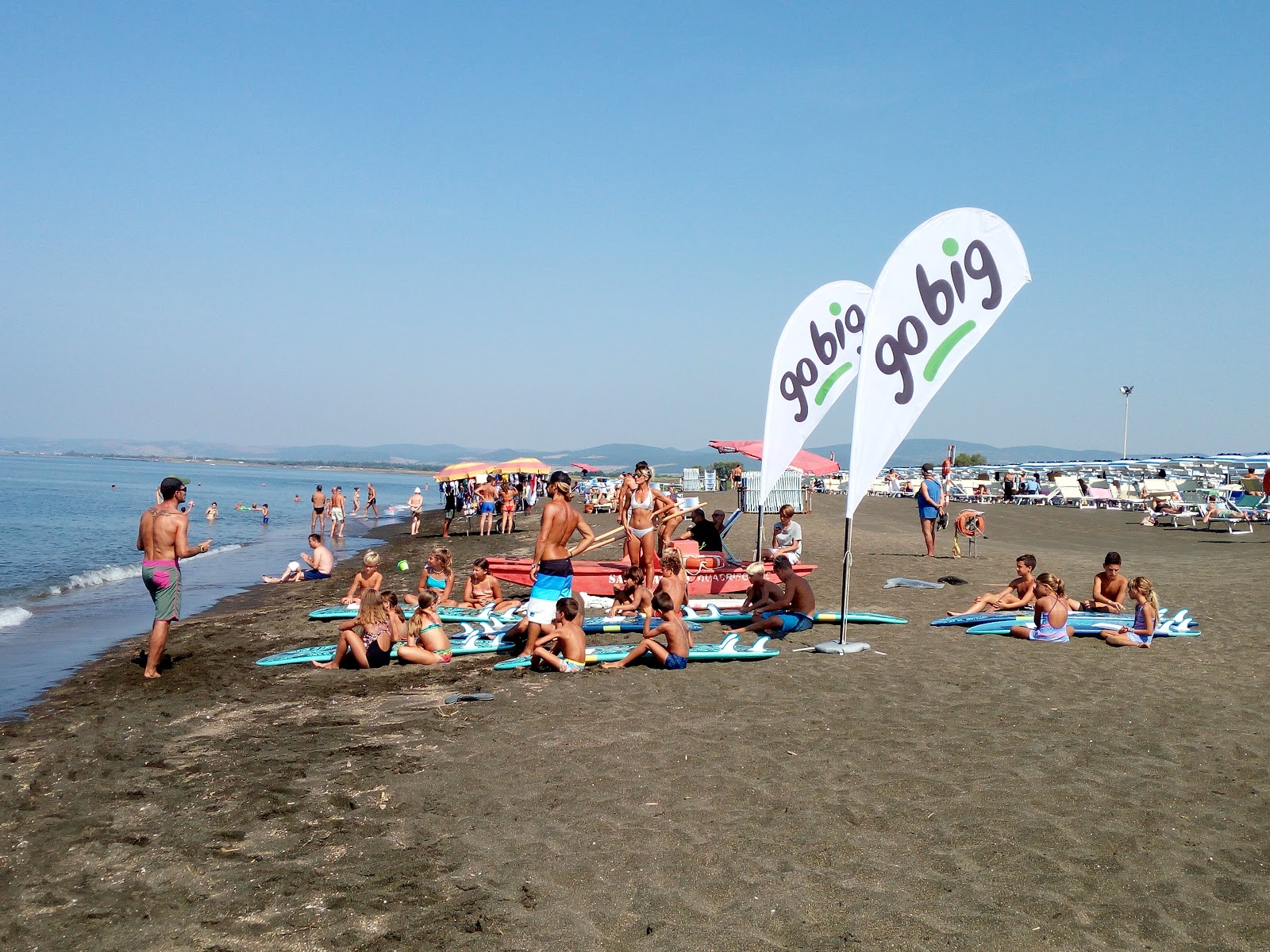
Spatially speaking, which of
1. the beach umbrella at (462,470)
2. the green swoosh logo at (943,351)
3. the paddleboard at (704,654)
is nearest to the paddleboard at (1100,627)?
the paddleboard at (704,654)

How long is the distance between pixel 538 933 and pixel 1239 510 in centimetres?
2530

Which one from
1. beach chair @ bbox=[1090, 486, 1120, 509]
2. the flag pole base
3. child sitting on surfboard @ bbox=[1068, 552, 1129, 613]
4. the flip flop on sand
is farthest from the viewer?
beach chair @ bbox=[1090, 486, 1120, 509]

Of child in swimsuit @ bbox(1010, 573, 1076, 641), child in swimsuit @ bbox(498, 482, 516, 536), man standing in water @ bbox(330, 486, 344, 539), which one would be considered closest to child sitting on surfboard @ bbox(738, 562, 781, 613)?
child in swimsuit @ bbox(1010, 573, 1076, 641)

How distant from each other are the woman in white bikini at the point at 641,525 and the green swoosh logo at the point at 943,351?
3.81 m

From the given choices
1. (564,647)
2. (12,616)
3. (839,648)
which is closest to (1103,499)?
(839,648)

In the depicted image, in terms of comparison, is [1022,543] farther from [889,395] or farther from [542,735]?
[542,735]

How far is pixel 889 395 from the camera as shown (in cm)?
723

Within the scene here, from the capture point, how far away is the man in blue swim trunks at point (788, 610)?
867 centimetres

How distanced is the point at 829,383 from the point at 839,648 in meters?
3.75

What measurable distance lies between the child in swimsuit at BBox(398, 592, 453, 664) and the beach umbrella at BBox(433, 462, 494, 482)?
1361cm

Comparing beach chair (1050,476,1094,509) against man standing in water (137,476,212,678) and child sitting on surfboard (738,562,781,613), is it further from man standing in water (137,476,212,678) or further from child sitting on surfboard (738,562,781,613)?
man standing in water (137,476,212,678)

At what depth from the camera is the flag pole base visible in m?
7.75

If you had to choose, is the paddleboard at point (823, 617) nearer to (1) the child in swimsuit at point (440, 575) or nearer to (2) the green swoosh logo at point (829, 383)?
A: (2) the green swoosh logo at point (829, 383)

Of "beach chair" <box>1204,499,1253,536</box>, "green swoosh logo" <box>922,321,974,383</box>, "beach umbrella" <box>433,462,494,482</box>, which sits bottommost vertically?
"beach chair" <box>1204,499,1253,536</box>
